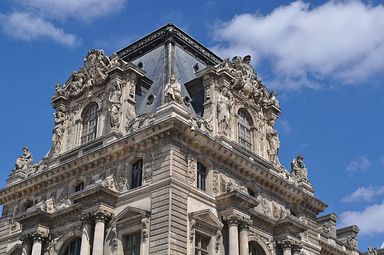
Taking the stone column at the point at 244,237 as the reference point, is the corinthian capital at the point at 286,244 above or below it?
above

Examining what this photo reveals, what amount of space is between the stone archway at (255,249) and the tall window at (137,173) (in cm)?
817

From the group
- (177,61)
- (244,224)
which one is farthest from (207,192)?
(177,61)

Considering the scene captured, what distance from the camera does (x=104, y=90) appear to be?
42.0 m

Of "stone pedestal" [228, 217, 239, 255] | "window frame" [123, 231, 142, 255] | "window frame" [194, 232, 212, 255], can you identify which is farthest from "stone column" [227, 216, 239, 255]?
"window frame" [123, 231, 142, 255]

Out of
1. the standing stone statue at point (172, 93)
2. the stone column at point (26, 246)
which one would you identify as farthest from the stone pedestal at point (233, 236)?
the stone column at point (26, 246)

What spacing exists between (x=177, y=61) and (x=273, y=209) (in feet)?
40.2

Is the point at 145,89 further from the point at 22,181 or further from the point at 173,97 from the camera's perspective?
the point at 22,181

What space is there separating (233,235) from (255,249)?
12.7 feet

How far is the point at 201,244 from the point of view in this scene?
35.2 meters

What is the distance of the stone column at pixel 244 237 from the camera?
36188mm

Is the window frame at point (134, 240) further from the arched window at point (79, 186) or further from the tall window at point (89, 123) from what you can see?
the tall window at point (89, 123)

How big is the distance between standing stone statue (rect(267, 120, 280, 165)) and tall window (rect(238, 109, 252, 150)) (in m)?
2.05

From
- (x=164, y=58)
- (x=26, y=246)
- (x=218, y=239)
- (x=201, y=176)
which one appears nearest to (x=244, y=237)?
(x=218, y=239)

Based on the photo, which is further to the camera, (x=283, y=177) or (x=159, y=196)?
(x=283, y=177)
